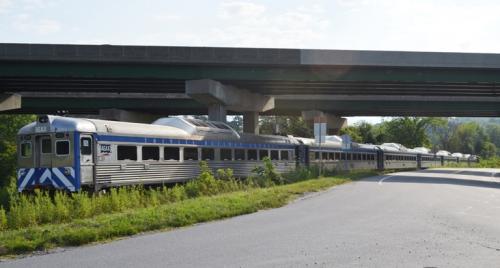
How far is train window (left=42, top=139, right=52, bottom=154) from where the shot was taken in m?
19.7

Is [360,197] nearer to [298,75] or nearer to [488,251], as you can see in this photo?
[488,251]

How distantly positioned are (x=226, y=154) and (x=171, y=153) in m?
5.71

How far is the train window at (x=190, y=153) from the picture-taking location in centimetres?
2575

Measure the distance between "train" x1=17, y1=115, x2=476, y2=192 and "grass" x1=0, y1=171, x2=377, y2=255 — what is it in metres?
4.24

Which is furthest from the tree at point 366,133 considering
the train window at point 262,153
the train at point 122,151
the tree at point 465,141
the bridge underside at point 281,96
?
the tree at point 465,141

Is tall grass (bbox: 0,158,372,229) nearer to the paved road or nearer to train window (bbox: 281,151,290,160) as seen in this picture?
the paved road

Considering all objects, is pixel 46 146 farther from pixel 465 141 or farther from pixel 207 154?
pixel 465 141

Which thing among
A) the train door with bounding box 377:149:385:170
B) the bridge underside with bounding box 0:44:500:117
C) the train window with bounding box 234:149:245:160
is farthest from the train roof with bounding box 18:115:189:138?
the train door with bounding box 377:149:385:170

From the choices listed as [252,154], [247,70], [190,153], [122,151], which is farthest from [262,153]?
[122,151]

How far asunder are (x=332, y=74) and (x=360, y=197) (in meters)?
23.2

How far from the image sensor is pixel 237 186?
24141mm

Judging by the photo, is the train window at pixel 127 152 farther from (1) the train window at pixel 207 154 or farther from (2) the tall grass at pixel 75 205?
(1) the train window at pixel 207 154

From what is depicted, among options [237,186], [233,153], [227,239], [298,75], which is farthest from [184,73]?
[227,239]

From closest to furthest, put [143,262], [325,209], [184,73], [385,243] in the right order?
1. [143,262]
2. [385,243]
3. [325,209]
4. [184,73]
